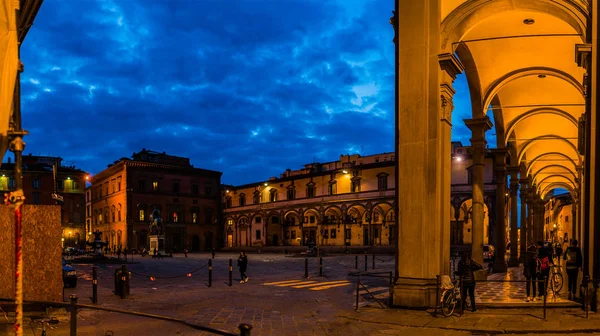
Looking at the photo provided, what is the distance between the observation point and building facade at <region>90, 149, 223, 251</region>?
7238 centimetres

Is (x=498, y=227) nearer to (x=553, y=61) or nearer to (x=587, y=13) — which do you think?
(x=553, y=61)

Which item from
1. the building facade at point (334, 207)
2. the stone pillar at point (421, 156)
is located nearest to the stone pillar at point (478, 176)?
the stone pillar at point (421, 156)

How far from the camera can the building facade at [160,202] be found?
72.4 meters

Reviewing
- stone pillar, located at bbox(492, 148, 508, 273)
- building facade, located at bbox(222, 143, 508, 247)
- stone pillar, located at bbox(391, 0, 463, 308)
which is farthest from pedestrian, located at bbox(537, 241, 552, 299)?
building facade, located at bbox(222, 143, 508, 247)

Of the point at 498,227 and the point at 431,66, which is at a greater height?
the point at 431,66

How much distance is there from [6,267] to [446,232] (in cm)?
978

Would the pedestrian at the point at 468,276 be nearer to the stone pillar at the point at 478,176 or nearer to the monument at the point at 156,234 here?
the stone pillar at the point at 478,176

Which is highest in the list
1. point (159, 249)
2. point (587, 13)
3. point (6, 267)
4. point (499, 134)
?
point (587, 13)

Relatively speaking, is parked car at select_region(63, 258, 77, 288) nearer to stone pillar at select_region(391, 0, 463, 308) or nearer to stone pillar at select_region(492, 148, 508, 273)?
stone pillar at select_region(391, 0, 463, 308)

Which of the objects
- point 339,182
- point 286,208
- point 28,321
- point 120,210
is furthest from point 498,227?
point 120,210

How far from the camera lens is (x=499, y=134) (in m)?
23.2

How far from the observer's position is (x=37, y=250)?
10.9m

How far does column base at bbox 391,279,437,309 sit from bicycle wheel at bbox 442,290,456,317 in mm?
599

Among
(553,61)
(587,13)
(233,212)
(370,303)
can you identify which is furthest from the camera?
(233,212)
